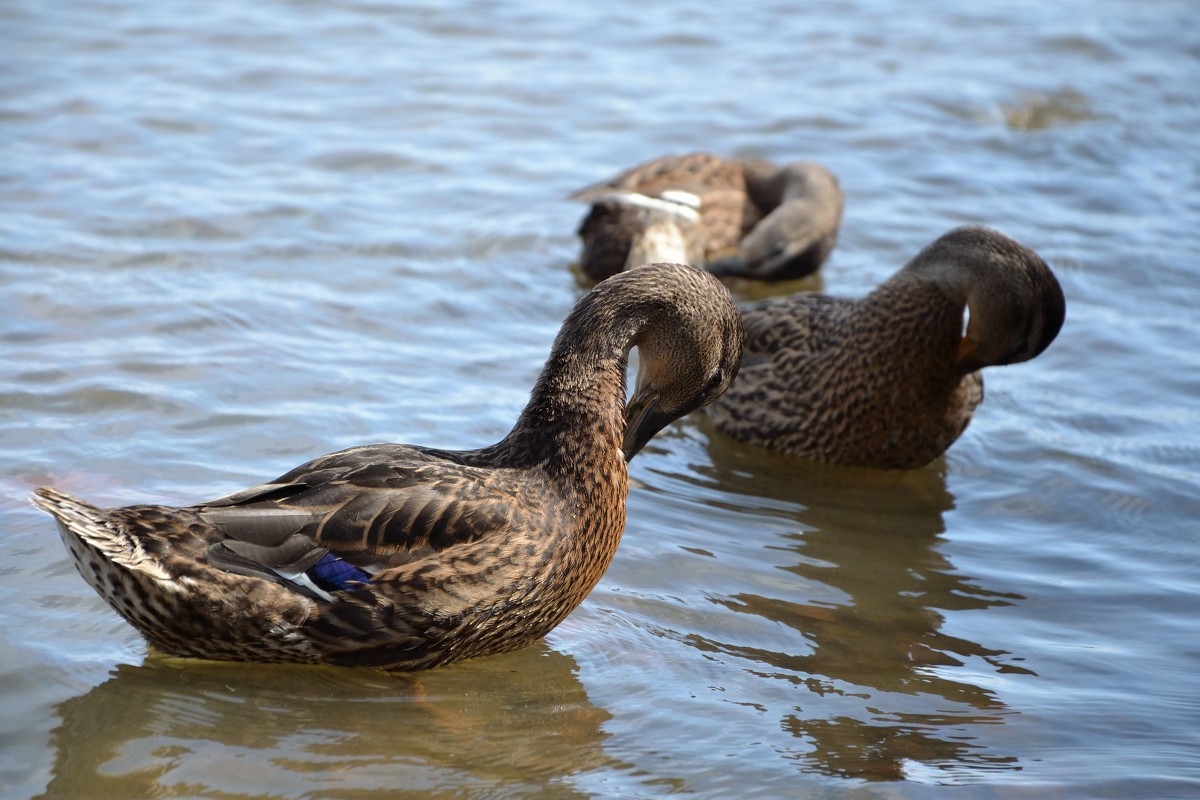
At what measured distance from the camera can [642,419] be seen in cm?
531

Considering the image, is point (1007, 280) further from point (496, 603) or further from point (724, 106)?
point (724, 106)

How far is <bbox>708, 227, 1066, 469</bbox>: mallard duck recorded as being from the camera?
6.46 metres

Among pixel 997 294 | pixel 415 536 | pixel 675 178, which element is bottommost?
pixel 415 536

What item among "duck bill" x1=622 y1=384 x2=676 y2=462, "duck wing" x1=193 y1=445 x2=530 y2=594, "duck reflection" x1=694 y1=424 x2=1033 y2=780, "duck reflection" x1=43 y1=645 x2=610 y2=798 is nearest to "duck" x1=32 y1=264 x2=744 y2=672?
"duck wing" x1=193 y1=445 x2=530 y2=594

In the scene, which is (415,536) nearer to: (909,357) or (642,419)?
(642,419)

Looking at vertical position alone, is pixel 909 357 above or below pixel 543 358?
above

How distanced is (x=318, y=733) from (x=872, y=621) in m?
2.15

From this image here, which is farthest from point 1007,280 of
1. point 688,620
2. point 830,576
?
point 688,620

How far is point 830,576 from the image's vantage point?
18.8ft

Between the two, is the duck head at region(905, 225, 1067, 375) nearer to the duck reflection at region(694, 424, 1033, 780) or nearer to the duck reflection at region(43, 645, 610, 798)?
the duck reflection at region(694, 424, 1033, 780)

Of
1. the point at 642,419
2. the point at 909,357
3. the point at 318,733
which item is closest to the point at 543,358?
the point at 909,357

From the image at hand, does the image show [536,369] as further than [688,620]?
Yes

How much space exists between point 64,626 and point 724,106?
784 centimetres

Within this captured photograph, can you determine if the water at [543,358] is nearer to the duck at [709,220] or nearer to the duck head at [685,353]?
the duck at [709,220]
